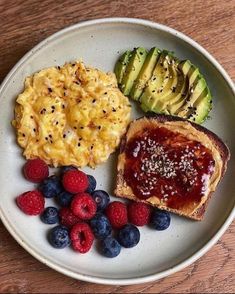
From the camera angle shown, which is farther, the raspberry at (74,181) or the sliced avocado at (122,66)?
the sliced avocado at (122,66)

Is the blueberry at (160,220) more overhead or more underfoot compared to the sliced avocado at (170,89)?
more underfoot

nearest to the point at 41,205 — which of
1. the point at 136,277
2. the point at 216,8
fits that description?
the point at 136,277

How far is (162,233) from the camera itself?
8.64ft

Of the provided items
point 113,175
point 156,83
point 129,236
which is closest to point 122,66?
point 156,83

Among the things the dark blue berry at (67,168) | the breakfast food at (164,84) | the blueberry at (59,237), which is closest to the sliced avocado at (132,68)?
the breakfast food at (164,84)

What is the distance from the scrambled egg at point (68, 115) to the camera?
2529mm

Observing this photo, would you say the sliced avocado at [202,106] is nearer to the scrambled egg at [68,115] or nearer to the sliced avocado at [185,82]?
the sliced avocado at [185,82]

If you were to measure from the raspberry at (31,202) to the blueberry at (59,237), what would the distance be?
96 millimetres

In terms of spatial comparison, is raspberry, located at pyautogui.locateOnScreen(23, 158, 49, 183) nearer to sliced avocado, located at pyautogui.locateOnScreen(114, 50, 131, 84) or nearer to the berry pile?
the berry pile

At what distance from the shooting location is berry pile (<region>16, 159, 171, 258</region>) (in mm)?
2543

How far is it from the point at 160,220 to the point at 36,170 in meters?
0.50

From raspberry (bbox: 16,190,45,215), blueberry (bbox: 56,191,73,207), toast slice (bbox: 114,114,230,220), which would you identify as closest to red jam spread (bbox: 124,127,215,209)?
toast slice (bbox: 114,114,230,220)

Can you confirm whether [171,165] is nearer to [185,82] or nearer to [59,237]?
[185,82]

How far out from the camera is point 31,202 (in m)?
2.54
